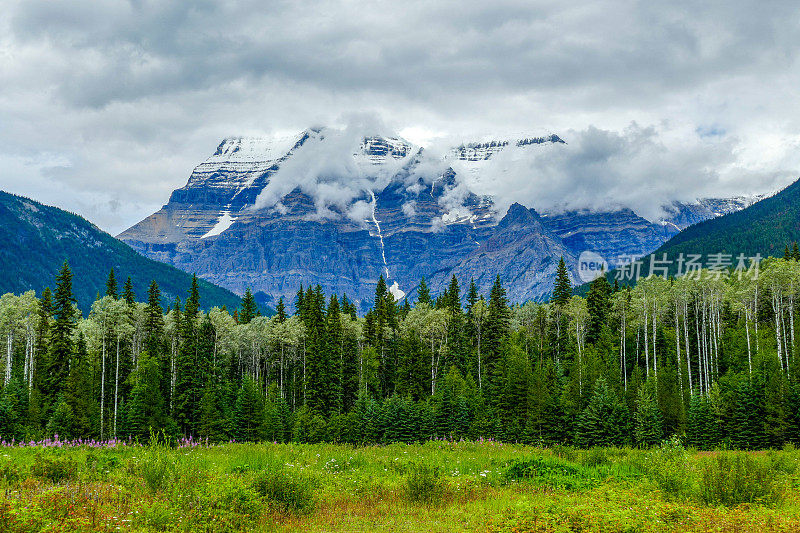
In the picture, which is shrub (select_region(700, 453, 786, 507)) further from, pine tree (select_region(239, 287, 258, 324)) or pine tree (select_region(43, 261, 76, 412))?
pine tree (select_region(239, 287, 258, 324))

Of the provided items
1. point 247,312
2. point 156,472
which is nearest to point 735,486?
point 156,472

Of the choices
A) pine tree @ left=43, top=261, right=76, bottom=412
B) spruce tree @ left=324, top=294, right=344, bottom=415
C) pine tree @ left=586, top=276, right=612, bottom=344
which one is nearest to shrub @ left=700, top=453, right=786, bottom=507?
spruce tree @ left=324, top=294, right=344, bottom=415

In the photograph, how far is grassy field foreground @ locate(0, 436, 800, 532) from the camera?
510 inches

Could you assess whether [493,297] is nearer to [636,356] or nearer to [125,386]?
[636,356]

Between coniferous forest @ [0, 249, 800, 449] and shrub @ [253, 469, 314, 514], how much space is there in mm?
42317

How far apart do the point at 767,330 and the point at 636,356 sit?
16192mm

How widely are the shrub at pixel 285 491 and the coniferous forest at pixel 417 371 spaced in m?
42.3

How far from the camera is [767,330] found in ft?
242

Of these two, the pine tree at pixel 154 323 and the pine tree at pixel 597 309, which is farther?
the pine tree at pixel 597 309

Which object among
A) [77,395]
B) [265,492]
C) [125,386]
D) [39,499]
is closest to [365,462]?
[265,492]

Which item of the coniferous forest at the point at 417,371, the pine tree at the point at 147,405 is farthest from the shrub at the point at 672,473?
the pine tree at the point at 147,405

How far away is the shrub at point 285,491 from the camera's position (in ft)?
53.4

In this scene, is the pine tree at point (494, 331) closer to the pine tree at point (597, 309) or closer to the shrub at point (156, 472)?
the pine tree at point (597, 309)

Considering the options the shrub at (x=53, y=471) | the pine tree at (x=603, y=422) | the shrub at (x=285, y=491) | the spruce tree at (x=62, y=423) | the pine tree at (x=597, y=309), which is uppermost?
the pine tree at (x=597, y=309)
